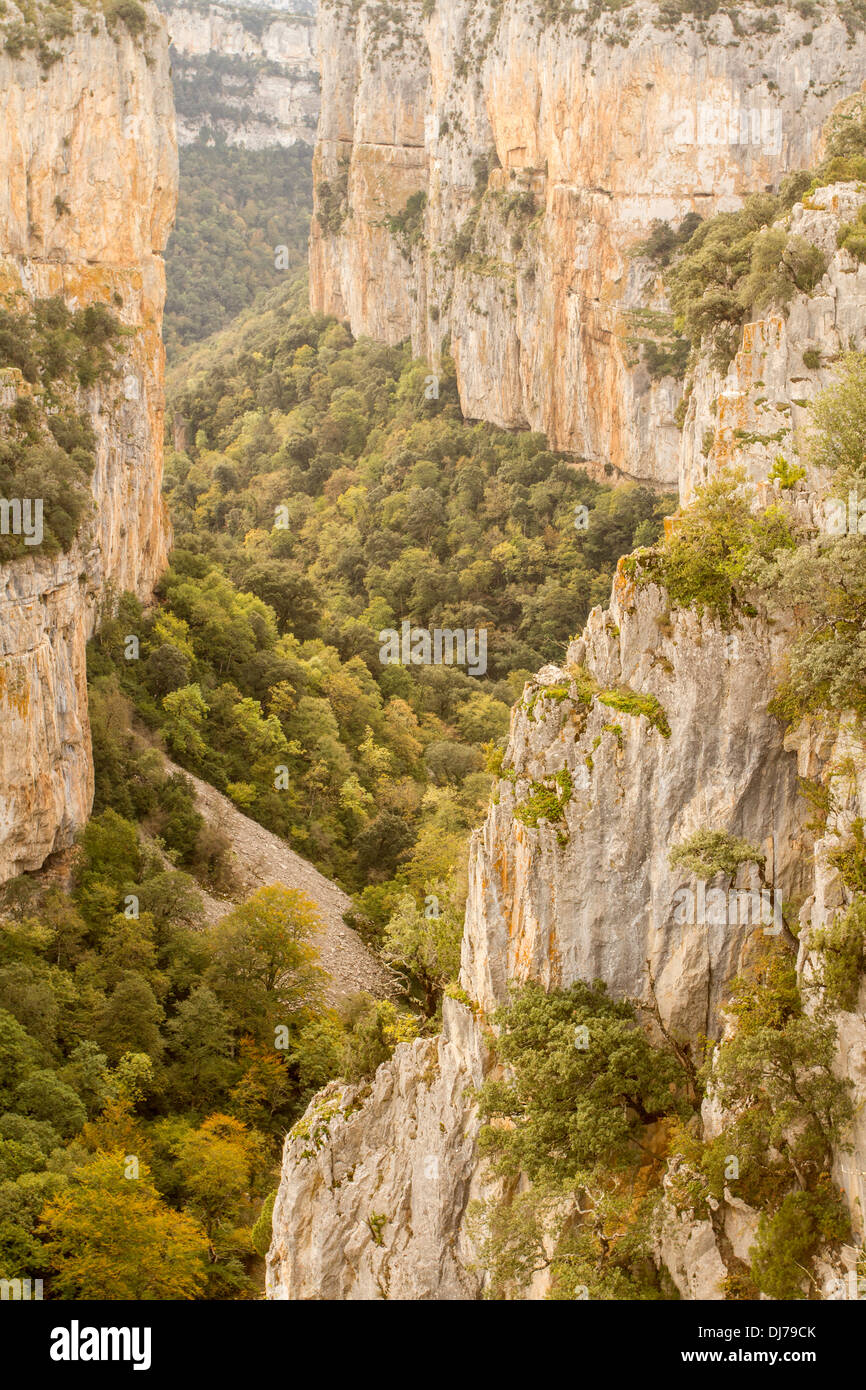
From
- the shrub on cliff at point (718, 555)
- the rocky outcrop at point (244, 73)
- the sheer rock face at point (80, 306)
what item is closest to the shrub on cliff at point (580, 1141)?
the shrub on cliff at point (718, 555)

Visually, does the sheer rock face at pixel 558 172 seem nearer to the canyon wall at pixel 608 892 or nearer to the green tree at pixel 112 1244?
the canyon wall at pixel 608 892

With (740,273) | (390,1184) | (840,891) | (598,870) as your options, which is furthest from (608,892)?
(740,273)

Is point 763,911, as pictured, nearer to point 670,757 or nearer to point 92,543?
point 670,757

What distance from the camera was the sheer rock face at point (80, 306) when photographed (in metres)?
32.0

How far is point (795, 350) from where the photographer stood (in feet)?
97.9

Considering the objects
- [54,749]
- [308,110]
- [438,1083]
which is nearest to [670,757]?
[438,1083]

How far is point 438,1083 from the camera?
69.3 feet

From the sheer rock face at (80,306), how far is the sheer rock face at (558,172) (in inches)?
992

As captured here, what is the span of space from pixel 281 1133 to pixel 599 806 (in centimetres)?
1663

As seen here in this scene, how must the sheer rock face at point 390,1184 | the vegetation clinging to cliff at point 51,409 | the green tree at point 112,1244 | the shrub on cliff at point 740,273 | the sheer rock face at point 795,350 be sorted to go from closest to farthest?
1. the sheer rock face at point 390,1184
2. the green tree at point 112,1244
3. the sheer rock face at point 795,350
4. the shrub on cliff at point 740,273
5. the vegetation clinging to cliff at point 51,409

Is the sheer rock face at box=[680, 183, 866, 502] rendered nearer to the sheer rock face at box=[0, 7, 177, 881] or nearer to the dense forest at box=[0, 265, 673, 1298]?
the dense forest at box=[0, 265, 673, 1298]

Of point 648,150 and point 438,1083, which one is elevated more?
point 648,150

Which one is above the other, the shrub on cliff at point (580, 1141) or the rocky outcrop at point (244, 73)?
the rocky outcrop at point (244, 73)

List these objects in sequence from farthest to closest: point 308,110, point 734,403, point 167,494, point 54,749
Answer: point 308,110
point 167,494
point 54,749
point 734,403
